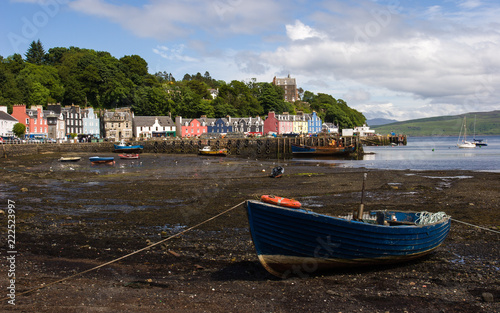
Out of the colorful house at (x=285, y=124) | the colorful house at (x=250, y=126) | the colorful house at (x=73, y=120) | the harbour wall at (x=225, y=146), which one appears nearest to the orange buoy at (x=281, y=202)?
the harbour wall at (x=225, y=146)

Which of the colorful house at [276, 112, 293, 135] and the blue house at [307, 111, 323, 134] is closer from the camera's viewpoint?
the colorful house at [276, 112, 293, 135]

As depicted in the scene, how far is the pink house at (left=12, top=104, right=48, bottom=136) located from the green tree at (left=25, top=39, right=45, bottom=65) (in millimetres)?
68509

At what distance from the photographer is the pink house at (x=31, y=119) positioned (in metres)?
79.8

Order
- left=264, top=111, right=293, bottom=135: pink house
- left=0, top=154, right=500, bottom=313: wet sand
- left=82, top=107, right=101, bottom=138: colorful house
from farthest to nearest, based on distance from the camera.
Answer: left=264, top=111, right=293, bottom=135: pink house, left=82, top=107, right=101, bottom=138: colorful house, left=0, top=154, right=500, bottom=313: wet sand

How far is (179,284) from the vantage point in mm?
9703

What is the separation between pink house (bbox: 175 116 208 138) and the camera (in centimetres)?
10795

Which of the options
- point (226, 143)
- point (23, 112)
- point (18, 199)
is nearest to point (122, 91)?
point (23, 112)

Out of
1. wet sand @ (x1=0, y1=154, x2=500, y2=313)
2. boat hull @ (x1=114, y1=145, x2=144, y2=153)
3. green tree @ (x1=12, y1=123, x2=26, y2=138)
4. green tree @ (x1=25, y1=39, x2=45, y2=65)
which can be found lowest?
wet sand @ (x1=0, y1=154, x2=500, y2=313)

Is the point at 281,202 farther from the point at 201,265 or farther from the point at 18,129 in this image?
the point at 18,129

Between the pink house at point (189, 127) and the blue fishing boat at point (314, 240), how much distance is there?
98.6 m

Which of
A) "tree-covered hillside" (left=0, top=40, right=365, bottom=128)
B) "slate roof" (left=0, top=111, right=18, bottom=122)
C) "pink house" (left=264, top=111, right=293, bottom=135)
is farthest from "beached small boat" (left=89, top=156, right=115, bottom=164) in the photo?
"pink house" (left=264, top=111, right=293, bottom=135)

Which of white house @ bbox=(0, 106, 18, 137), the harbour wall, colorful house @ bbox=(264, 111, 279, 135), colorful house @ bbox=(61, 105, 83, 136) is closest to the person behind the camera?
white house @ bbox=(0, 106, 18, 137)

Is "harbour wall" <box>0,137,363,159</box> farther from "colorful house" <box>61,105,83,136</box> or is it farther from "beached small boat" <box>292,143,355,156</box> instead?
"colorful house" <box>61,105,83,136</box>

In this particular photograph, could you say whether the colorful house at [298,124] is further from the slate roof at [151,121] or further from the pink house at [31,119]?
the pink house at [31,119]
